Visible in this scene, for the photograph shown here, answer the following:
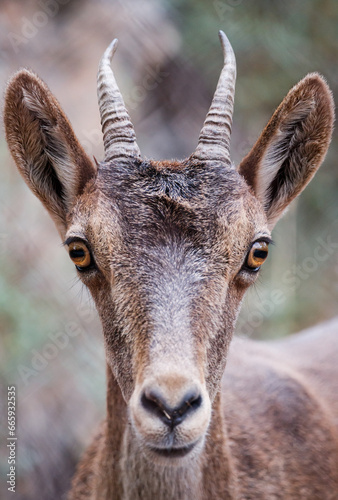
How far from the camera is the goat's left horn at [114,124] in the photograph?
4.23 metres

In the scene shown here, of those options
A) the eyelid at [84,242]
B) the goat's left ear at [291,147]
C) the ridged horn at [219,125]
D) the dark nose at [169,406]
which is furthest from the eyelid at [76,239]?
the goat's left ear at [291,147]

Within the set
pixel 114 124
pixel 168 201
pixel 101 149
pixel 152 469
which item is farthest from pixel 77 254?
pixel 101 149

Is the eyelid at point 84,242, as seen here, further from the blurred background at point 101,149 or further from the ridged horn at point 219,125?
the blurred background at point 101,149

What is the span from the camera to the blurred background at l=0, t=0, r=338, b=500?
8961 mm

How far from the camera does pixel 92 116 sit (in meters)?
11.3

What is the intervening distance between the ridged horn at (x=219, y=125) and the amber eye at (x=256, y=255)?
2.25ft

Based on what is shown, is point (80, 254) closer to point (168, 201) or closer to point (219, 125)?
point (168, 201)

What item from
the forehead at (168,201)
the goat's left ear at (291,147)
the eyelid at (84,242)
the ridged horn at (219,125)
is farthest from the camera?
the goat's left ear at (291,147)

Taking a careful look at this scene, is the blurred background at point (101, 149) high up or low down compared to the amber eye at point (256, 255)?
up

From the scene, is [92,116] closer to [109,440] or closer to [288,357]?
[288,357]

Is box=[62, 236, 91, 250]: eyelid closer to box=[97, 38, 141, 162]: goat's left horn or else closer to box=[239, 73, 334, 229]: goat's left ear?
box=[97, 38, 141, 162]: goat's left horn

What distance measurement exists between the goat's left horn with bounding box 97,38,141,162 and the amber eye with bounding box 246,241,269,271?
107cm

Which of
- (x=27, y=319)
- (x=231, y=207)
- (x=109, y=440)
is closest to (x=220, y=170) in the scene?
(x=231, y=207)

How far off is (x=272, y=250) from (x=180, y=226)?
404 inches
